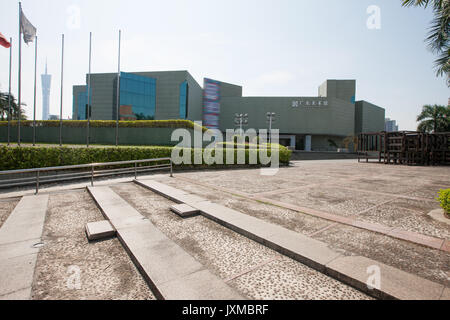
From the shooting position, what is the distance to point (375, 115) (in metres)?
66.3

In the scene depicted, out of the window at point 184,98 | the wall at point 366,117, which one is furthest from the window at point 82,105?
the wall at point 366,117

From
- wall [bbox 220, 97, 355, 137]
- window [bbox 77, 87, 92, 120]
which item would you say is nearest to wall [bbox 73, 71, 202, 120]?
window [bbox 77, 87, 92, 120]

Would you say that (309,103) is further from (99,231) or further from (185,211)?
(99,231)

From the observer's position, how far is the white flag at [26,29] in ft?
44.9

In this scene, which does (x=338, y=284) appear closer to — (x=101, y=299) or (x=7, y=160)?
(x=101, y=299)

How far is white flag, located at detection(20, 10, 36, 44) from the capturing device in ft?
44.9

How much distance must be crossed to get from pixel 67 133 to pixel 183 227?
882 inches

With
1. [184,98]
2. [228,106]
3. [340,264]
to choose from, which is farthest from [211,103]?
[340,264]

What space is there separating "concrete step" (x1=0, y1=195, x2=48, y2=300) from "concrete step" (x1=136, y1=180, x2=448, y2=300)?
9.98 feet

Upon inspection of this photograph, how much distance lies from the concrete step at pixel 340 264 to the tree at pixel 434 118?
146 feet
